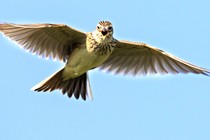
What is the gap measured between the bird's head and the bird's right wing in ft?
1.83

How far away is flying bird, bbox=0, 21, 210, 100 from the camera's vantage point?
1180cm

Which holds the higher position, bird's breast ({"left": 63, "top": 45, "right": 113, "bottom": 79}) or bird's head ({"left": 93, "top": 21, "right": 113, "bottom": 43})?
bird's head ({"left": 93, "top": 21, "right": 113, "bottom": 43})

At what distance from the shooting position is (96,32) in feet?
38.4

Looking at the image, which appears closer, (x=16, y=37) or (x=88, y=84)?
(x=16, y=37)

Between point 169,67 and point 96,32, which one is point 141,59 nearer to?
point 169,67

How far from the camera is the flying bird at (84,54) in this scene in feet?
38.7

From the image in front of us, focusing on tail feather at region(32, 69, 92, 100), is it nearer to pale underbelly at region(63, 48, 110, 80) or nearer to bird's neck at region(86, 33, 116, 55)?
pale underbelly at region(63, 48, 110, 80)

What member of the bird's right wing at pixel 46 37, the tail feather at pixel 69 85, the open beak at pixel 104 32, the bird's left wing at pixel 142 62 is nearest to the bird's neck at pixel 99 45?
the open beak at pixel 104 32

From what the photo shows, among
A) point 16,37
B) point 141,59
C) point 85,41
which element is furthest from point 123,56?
point 16,37

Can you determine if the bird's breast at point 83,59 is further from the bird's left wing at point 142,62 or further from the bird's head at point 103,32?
the bird's left wing at point 142,62

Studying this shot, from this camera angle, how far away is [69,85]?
13125 mm

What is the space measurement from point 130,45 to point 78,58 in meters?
1.08

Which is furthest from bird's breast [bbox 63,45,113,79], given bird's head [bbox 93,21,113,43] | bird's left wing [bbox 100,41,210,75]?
bird's left wing [bbox 100,41,210,75]

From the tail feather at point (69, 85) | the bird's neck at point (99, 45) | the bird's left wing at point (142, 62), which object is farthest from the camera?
the tail feather at point (69, 85)
